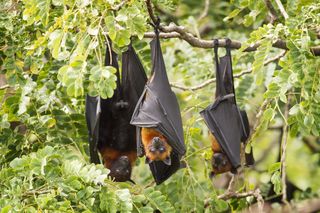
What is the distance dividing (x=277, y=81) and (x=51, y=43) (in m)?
1.75

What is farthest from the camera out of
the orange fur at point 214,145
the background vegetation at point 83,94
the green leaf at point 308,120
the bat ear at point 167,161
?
the orange fur at point 214,145

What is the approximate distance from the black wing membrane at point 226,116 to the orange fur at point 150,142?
445 mm

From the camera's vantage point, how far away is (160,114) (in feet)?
22.9

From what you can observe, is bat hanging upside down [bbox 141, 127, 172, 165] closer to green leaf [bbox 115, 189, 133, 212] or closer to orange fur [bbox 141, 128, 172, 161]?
orange fur [bbox 141, 128, 172, 161]

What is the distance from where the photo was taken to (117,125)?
303 inches

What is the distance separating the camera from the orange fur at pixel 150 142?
6992 mm

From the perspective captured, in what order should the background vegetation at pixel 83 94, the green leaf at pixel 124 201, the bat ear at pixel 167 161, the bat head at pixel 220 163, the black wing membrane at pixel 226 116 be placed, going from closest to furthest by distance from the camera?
1. the background vegetation at pixel 83 94
2. the green leaf at pixel 124 201
3. the bat ear at pixel 167 161
4. the black wing membrane at pixel 226 116
5. the bat head at pixel 220 163

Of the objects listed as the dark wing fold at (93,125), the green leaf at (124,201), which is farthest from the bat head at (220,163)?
the green leaf at (124,201)

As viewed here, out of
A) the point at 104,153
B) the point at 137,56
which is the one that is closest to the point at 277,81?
the point at 137,56

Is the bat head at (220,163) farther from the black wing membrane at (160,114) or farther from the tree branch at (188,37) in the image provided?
the tree branch at (188,37)

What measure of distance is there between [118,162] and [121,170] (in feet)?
0.35

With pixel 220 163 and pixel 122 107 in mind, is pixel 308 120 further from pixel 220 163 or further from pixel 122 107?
pixel 122 107

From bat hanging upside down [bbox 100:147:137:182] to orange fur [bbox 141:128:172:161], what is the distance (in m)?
0.43

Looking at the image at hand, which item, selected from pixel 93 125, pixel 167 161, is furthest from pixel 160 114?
pixel 93 125
